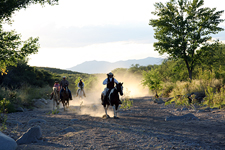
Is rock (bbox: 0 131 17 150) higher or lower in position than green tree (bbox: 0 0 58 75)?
lower

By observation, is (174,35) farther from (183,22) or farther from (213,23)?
(213,23)

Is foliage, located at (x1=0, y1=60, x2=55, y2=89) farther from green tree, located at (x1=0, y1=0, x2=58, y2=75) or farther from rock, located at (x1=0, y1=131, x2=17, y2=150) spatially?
rock, located at (x1=0, y1=131, x2=17, y2=150)

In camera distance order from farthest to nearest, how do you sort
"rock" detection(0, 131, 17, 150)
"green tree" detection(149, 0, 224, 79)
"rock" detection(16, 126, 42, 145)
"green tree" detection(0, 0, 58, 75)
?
1. "green tree" detection(149, 0, 224, 79)
2. "green tree" detection(0, 0, 58, 75)
3. "rock" detection(16, 126, 42, 145)
4. "rock" detection(0, 131, 17, 150)

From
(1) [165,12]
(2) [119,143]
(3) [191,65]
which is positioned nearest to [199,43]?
(3) [191,65]

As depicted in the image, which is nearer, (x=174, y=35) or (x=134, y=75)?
(x=174, y=35)

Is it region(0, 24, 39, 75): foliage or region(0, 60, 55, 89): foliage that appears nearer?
region(0, 24, 39, 75): foliage

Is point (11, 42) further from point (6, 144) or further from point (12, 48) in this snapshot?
point (6, 144)

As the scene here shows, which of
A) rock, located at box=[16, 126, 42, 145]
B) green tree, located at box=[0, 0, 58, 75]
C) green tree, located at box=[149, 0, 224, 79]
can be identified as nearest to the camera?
rock, located at box=[16, 126, 42, 145]

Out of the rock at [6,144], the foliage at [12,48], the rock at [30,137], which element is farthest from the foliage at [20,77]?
the rock at [6,144]

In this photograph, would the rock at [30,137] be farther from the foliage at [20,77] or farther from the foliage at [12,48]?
the foliage at [20,77]

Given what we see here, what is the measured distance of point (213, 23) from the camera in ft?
94.7

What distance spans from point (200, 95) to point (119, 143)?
12.5 metres

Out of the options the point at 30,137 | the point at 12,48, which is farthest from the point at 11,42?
the point at 30,137

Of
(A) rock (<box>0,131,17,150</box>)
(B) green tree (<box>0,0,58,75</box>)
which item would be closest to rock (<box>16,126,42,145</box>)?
(A) rock (<box>0,131,17,150</box>)
